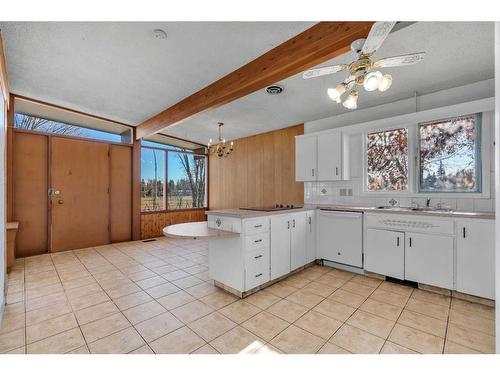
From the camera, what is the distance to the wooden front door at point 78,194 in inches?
171

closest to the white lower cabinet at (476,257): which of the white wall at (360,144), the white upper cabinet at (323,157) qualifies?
the white wall at (360,144)

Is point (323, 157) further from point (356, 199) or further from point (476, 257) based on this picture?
point (476, 257)

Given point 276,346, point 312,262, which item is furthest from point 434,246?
point 276,346

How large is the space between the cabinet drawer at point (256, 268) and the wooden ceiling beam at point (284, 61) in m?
1.97

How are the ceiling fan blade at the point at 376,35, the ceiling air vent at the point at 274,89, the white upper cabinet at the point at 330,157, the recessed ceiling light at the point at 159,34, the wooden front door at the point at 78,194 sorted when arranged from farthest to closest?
the wooden front door at the point at 78,194
the white upper cabinet at the point at 330,157
the ceiling air vent at the point at 274,89
the recessed ceiling light at the point at 159,34
the ceiling fan blade at the point at 376,35

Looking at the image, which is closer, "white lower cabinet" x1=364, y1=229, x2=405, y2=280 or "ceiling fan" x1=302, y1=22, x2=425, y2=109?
"ceiling fan" x1=302, y1=22, x2=425, y2=109

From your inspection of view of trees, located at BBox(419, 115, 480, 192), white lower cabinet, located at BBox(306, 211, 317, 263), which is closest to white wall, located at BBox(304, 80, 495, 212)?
view of trees, located at BBox(419, 115, 480, 192)

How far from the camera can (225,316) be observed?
7.16 ft

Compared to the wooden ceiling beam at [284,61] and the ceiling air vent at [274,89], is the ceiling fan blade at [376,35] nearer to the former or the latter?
the wooden ceiling beam at [284,61]

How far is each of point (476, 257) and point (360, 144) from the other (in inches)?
80.9

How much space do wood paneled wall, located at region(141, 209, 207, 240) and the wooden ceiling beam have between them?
304 centimetres

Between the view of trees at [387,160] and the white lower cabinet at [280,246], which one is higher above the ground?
the view of trees at [387,160]

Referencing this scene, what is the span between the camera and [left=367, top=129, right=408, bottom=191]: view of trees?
3.46 meters

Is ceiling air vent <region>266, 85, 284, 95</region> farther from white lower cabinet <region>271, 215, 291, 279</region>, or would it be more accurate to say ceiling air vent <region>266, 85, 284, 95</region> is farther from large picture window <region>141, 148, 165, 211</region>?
large picture window <region>141, 148, 165, 211</region>
